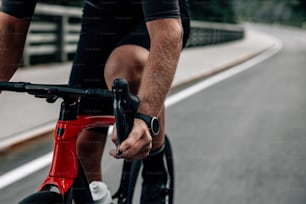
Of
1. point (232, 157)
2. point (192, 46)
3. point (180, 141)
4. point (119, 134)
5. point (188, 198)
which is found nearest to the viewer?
point (119, 134)

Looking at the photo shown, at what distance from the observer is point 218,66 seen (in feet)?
52.2

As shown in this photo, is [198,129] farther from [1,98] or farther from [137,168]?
[137,168]

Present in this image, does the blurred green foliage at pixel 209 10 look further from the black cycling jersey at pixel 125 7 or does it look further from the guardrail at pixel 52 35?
the black cycling jersey at pixel 125 7

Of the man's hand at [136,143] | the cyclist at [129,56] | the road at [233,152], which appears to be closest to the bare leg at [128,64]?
the cyclist at [129,56]

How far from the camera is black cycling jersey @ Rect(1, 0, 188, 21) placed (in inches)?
76.0

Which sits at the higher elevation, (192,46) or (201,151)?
(201,151)

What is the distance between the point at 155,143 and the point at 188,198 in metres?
1.57

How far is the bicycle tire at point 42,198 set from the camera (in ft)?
5.86

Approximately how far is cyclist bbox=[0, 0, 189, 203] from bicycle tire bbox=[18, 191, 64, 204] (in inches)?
11.4

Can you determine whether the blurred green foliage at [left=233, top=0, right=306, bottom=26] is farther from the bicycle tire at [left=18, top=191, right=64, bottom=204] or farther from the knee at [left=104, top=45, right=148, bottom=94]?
the bicycle tire at [left=18, top=191, right=64, bottom=204]

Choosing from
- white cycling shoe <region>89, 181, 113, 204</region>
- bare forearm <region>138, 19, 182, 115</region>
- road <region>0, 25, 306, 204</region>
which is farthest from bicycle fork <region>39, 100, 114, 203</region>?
road <region>0, 25, 306, 204</region>

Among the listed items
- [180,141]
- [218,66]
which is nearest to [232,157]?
[180,141]

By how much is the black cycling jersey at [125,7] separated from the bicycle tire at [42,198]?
600 mm

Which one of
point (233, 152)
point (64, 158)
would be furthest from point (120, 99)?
point (233, 152)
